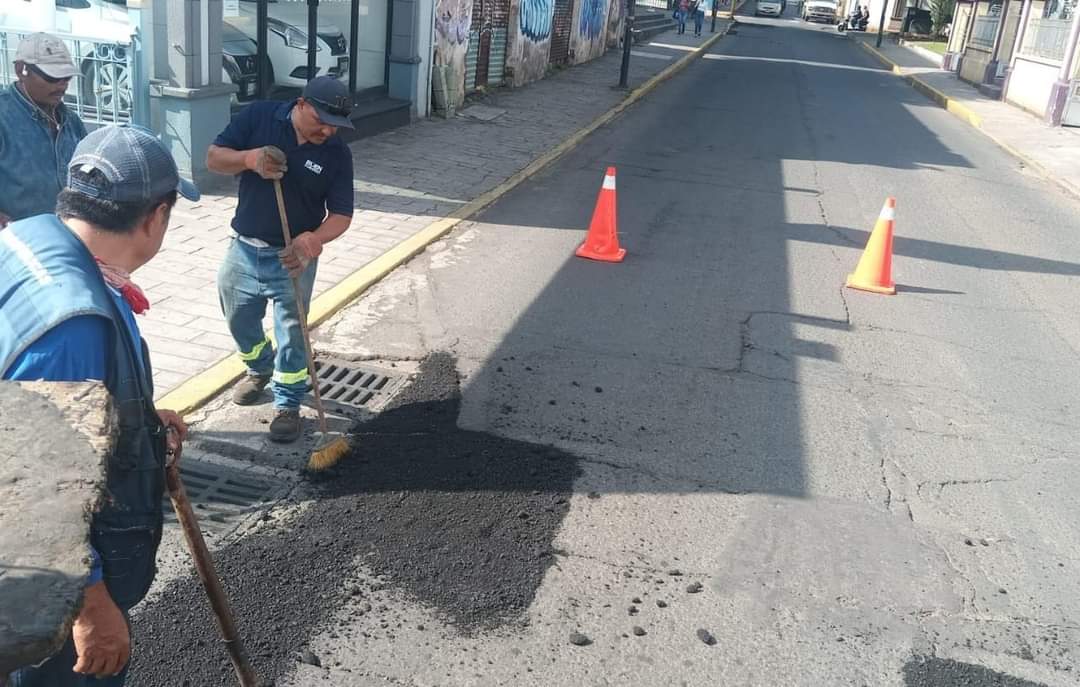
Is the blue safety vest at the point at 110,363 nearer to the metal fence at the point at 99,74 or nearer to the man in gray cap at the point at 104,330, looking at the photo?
the man in gray cap at the point at 104,330

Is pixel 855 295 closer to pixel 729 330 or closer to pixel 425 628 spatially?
pixel 729 330

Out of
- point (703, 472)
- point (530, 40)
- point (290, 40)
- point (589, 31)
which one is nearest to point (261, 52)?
point (290, 40)

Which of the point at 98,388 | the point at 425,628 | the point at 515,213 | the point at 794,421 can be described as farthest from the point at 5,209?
the point at 515,213

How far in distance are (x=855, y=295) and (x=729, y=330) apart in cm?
180

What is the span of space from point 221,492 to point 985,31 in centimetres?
3476

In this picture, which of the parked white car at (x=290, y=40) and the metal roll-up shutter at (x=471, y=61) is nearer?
the parked white car at (x=290, y=40)

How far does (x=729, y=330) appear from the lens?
24.0 feet

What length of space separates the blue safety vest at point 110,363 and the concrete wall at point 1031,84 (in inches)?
977

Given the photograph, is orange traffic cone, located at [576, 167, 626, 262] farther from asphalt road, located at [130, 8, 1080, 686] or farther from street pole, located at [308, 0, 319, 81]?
street pole, located at [308, 0, 319, 81]

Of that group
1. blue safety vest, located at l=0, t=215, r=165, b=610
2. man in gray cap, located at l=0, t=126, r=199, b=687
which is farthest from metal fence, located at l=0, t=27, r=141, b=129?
blue safety vest, located at l=0, t=215, r=165, b=610

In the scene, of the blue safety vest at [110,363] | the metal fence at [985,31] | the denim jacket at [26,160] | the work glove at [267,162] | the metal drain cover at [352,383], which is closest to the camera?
the blue safety vest at [110,363]

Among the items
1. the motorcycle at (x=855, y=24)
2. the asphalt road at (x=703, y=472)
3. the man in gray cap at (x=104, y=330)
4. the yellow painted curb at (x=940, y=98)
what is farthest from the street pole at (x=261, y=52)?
the motorcycle at (x=855, y=24)

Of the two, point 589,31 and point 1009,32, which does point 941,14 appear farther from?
point 589,31

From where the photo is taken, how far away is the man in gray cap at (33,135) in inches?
169
